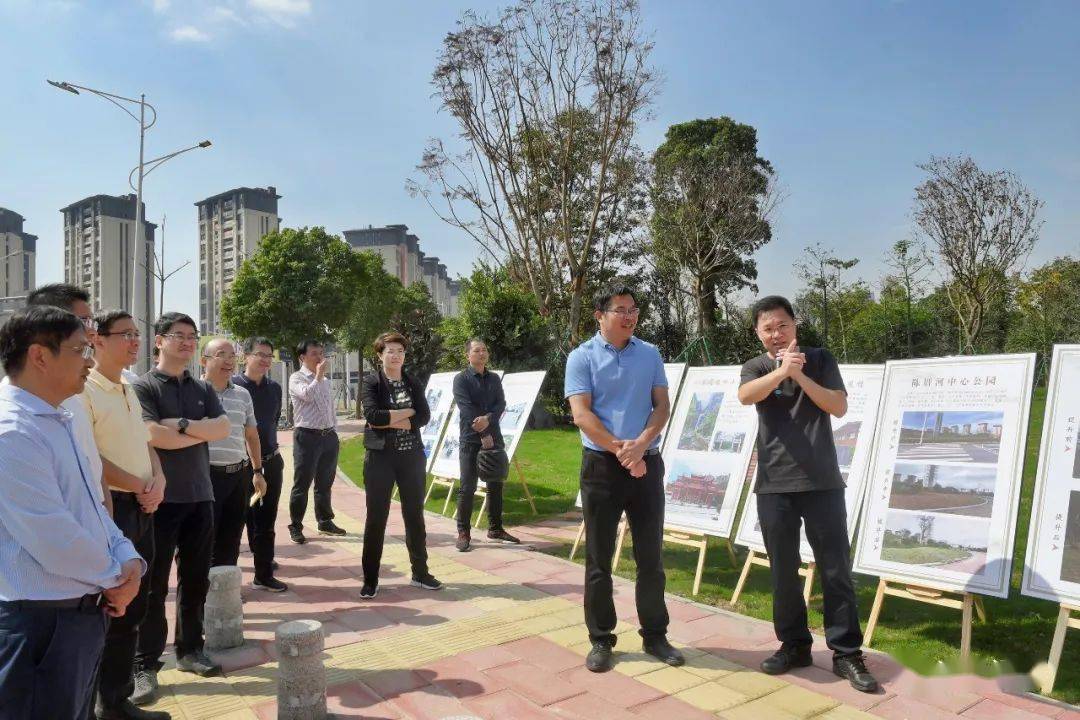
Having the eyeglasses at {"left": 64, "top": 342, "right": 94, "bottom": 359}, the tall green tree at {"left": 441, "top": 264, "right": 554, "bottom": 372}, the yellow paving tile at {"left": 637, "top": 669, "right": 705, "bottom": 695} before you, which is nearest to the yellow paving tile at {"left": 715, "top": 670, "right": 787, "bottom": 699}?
the yellow paving tile at {"left": 637, "top": 669, "right": 705, "bottom": 695}

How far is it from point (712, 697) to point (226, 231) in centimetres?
8536

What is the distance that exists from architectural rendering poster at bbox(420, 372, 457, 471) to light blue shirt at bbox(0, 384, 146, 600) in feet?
21.4

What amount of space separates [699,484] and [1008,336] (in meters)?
25.6

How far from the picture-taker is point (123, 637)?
2.96 metres

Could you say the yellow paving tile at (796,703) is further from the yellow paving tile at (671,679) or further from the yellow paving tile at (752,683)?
the yellow paving tile at (671,679)

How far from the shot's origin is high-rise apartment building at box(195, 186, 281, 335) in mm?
77375

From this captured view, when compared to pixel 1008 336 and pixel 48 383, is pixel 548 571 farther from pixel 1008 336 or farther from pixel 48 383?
pixel 1008 336

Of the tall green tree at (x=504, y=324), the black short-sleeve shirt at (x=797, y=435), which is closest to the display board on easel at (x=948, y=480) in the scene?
the black short-sleeve shirt at (x=797, y=435)

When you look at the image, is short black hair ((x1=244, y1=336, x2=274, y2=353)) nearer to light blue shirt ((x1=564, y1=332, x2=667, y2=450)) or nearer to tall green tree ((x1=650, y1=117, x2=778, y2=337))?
light blue shirt ((x1=564, y1=332, x2=667, y2=450))

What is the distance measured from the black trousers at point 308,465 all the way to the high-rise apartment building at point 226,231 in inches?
2933

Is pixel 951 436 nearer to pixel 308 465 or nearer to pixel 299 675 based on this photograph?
pixel 299 675

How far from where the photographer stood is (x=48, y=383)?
6.30 feet

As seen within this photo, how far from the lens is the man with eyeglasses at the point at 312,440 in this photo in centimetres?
670

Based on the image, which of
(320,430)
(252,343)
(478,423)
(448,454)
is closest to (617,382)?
(478,423)
